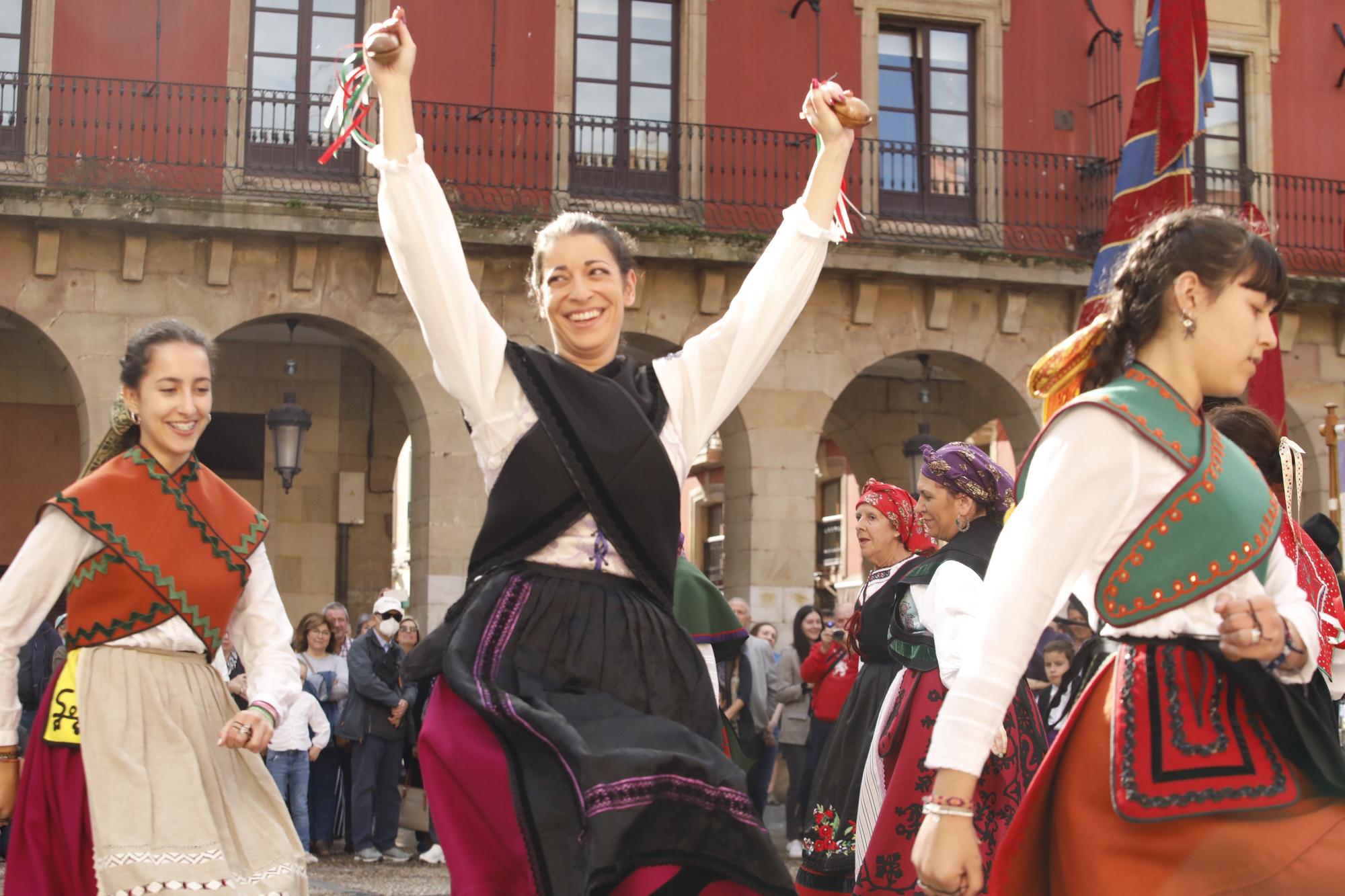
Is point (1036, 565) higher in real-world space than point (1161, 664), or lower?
higher

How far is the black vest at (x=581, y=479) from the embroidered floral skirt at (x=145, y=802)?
141cm

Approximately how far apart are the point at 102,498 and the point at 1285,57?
17.7 m

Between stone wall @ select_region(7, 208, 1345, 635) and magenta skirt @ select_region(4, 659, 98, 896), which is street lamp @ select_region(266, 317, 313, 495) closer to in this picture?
stone wall @ select_region(7, 208, 1345, 635)

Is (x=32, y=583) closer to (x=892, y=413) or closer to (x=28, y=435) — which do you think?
(x=28, y=435)

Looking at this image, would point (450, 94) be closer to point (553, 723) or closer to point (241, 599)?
point (241, 599)

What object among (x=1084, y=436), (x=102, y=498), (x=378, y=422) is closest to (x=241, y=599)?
(x=102, y=498)

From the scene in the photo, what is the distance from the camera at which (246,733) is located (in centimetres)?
435

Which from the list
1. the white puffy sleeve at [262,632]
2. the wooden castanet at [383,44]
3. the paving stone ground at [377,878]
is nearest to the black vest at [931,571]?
the white puffy sleeve at [262,632]

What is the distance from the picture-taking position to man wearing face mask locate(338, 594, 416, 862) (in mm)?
11758

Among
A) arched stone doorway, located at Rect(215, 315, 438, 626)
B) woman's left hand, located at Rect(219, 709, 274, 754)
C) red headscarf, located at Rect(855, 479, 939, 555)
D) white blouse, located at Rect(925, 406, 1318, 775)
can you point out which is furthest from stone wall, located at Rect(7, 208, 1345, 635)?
white blouse, located at Rect(925, 406, 1318, 775)

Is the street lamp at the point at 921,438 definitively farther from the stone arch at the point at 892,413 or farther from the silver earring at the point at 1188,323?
the silver earring at the point at 1188,323

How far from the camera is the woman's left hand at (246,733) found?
4.34 m

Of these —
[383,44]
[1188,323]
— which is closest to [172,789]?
[383,44]

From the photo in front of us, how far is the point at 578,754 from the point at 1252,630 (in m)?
1.06
